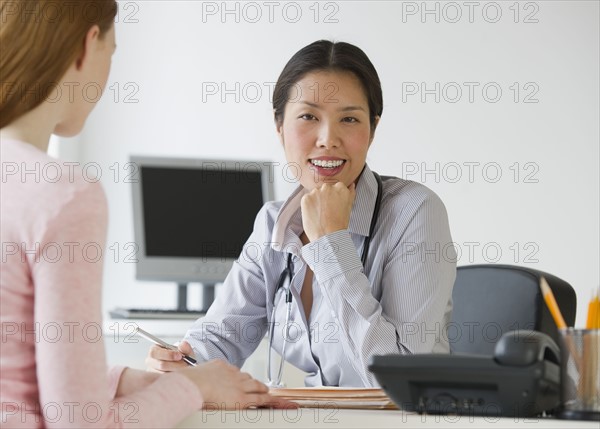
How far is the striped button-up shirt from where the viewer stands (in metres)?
1.81

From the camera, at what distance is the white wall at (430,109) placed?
3.87 metres

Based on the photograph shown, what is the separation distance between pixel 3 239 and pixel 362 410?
50cm

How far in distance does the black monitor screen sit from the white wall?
27cm

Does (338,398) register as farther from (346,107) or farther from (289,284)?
(346,107)

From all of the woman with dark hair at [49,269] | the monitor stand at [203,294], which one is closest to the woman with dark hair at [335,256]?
the woman with dark hair at [49,269]

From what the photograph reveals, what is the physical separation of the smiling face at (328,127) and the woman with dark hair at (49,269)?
3.42 feet

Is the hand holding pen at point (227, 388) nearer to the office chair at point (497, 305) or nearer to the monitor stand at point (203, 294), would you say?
the office chair at point (497, 305)

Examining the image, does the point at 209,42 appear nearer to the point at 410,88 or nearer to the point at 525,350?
the point at 410,88

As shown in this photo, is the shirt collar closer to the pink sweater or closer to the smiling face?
the smiling face

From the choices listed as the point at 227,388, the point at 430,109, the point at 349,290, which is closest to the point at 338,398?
the point at 227,388

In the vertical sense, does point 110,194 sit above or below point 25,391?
above

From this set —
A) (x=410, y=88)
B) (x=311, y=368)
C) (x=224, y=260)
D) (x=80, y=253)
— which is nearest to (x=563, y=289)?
(x=311, y=368)

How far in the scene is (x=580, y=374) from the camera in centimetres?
108

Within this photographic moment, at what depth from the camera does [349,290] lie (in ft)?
5.92
